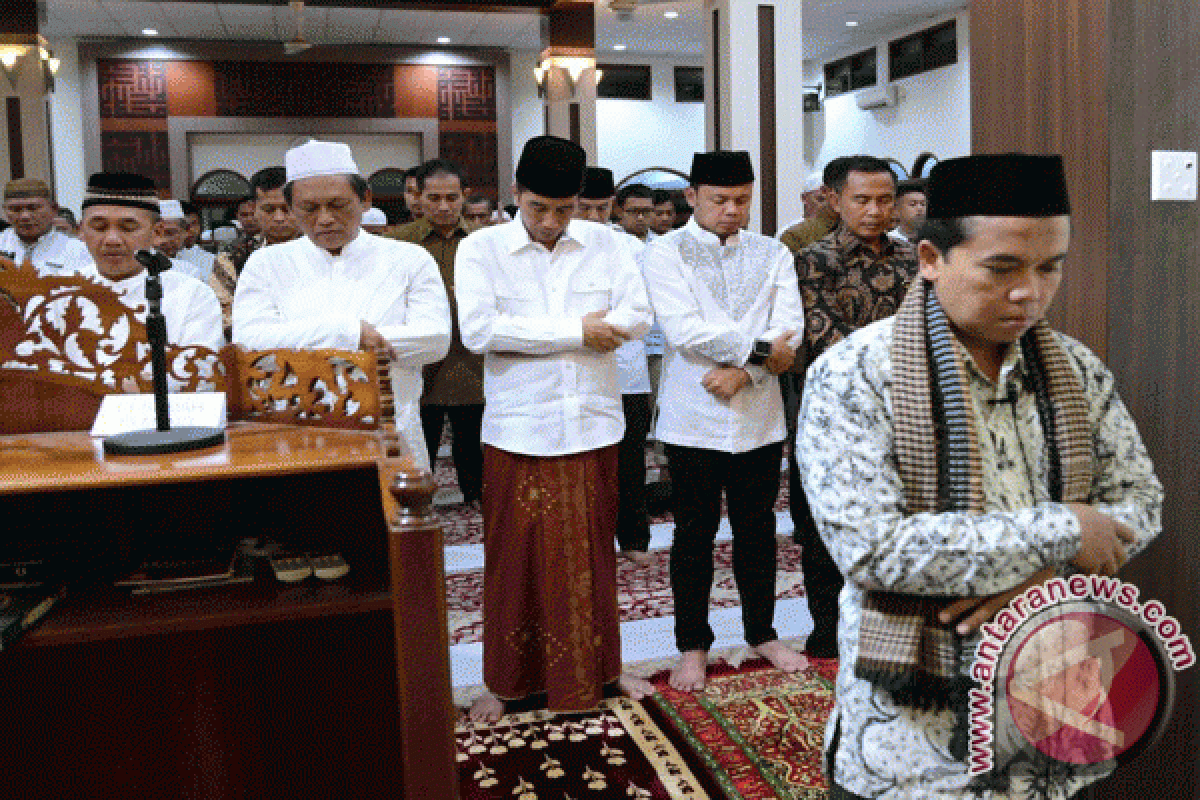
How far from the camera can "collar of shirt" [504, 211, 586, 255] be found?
10.4ft

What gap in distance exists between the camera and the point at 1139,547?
1595 millimetres

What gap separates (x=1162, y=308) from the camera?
2.38m

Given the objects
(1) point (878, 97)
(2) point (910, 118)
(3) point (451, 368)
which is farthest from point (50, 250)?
(1) point (878, 97)

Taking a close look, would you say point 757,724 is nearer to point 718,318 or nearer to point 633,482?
point 718,318

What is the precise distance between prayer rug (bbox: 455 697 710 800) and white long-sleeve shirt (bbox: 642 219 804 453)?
0.88m

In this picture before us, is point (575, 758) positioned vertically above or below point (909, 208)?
below

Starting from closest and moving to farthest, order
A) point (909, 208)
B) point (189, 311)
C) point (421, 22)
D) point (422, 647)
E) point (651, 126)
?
point (422, 647), point (189, 311), point (909, 208), point (421, 22), point (651, 126)

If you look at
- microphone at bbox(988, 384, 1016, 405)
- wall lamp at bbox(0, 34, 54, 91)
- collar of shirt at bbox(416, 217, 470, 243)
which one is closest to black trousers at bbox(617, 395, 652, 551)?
collar of shirt at bbox(416, 217, 470, 243)

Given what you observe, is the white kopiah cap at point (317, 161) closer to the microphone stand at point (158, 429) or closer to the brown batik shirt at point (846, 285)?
the microphone stand at point (158, 429)

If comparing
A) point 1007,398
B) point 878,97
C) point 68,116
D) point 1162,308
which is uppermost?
point 878,97

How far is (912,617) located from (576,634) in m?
1.75

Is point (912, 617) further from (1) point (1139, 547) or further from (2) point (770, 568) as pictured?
(2) point (770, 568)

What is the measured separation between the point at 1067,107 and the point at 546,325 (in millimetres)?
1437

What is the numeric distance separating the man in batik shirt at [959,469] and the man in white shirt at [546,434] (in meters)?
1.52
